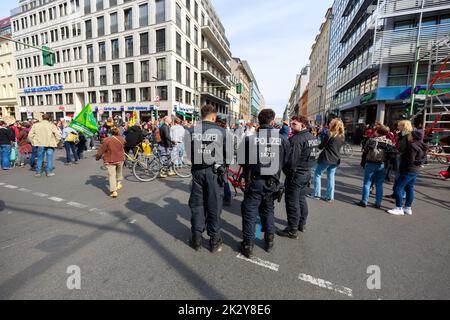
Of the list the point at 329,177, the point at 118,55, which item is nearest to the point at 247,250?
the point at 329,177

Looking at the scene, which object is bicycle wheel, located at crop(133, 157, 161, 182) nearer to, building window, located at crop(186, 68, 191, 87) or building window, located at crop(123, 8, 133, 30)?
building window, located at crop(186, 68, 191, 87)

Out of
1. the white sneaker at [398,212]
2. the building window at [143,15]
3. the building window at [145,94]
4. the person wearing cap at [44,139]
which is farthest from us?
the building window at [145,94]

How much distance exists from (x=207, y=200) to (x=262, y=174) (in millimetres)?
839

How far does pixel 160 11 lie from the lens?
2578 cm

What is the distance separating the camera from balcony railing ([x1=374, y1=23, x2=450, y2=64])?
589 inches

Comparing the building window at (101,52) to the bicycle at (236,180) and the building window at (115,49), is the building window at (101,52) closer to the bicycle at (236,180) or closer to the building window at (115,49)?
the building window at (115,49)

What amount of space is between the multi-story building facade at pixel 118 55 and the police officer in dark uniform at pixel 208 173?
21.4 m

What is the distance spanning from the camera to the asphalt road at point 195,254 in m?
2.32

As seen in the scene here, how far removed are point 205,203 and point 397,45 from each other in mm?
20475

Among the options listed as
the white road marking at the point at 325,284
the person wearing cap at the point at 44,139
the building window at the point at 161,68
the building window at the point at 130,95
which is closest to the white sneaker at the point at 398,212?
the white road marking at the point at 325,284

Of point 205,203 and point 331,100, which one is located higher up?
point 331,100

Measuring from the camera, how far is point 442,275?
256 cm
